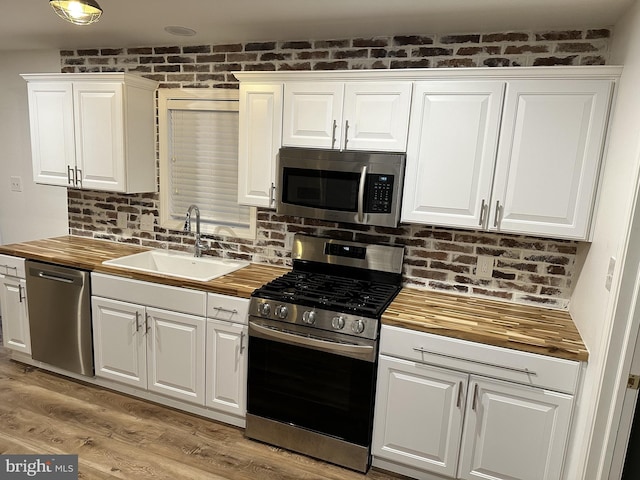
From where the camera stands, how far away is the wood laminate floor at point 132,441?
2340mm

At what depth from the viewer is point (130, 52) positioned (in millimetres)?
3260

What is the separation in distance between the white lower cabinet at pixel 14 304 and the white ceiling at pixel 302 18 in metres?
1.66

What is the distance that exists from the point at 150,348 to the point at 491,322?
2.10 meters

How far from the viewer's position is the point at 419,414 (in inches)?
87.0

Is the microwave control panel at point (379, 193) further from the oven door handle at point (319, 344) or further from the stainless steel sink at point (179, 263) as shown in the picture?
the stainless steel sink at point (179, 263)

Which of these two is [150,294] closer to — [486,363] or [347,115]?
[347,115]

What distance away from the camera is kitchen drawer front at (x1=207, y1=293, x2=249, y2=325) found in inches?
98.3

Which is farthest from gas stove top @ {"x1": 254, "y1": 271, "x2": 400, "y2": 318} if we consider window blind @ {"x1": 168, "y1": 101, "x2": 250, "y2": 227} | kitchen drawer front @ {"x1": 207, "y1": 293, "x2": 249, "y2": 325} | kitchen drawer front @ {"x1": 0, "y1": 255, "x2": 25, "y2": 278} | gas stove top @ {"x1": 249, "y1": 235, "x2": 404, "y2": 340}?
kitchen drawer front @ {"x1": 0, "y1": 255, "x2": 25, "y2": 278}

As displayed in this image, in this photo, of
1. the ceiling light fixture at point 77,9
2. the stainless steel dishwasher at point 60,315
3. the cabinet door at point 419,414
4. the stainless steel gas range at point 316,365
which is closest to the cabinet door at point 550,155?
the stainless steel gas range at point 316,365

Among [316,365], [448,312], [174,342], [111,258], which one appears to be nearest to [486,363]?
[448,312]

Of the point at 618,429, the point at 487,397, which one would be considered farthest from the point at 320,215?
the point at 618,429

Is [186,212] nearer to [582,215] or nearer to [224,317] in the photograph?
[224,317]

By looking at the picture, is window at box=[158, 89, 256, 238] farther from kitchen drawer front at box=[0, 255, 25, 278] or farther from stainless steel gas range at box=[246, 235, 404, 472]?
kitchen drawer front at box=[0, 255, 25, 278]

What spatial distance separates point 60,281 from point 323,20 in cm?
242
